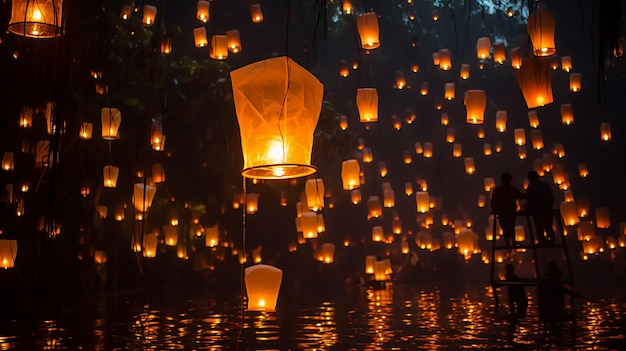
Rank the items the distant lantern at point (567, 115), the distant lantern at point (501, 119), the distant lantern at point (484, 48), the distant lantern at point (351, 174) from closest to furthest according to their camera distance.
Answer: the distant lantern at point (351, 174) → the distant lantern at point (567, 115) → the distant lantern at point (484, 48) → the distant lantern at point (501, 119)

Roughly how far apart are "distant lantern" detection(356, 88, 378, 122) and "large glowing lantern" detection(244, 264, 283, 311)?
3441 mm

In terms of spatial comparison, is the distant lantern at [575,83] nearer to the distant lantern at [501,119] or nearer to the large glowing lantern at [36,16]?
the distant lantern at [501,119]

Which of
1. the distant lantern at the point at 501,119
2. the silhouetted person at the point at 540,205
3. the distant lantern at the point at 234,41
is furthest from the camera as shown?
the distant lantern at the point at 501,119

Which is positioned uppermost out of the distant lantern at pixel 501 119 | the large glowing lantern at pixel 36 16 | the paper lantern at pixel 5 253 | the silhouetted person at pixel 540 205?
the distant lantern at pixel 501 119

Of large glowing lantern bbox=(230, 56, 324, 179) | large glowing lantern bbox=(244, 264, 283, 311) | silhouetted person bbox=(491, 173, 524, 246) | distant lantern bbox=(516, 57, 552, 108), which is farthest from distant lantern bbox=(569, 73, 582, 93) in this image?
large glowing lantern bbox=(230, 56, 324, 179)

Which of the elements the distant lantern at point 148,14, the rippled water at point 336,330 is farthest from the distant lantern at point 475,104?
the distant lantern at point 148,14

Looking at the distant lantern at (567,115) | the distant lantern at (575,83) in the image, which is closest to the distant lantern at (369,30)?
the distant lantern at (567,115)

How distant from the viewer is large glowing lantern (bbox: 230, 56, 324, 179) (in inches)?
103

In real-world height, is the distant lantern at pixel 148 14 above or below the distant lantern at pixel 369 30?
above

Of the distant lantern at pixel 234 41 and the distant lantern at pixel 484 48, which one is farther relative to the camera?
the distant lantern at pixel 484 48

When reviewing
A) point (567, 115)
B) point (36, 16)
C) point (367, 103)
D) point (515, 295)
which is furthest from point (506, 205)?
point (567, 115)

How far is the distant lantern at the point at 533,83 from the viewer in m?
4.73

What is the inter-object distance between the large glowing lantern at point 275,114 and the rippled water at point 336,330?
4.43ft

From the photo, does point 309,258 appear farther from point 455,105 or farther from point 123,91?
point 123,91
